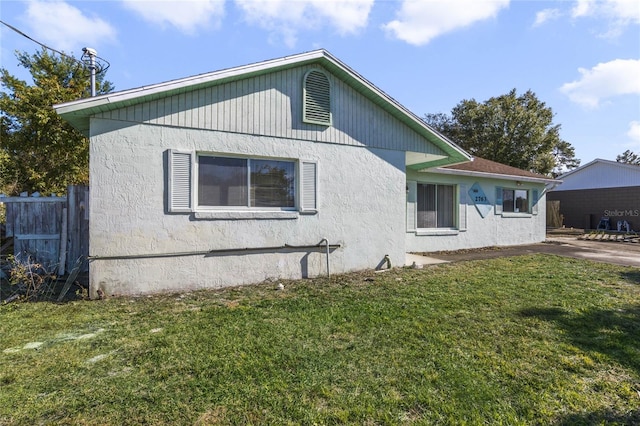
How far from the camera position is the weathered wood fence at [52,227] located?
6.46 metres

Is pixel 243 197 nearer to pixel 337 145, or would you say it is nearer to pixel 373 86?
pixel 337 145

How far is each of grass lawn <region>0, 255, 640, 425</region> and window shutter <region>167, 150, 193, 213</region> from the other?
64.5 inches

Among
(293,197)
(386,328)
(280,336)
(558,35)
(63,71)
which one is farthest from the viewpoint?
(63,71)

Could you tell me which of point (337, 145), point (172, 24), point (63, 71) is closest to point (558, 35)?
point (337, 145)

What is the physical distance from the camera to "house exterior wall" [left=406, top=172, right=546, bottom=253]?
34.7ft

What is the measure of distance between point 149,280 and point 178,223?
1125 millimetres

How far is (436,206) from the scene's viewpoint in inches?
433

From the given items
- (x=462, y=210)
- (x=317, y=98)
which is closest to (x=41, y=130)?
(x=317, y=98)

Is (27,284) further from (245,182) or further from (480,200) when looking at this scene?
(480,200)

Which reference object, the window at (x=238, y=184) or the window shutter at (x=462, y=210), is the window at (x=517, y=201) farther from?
the window at (x=238, y=184)

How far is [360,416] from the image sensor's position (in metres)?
2.34

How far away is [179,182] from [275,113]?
239 centimetres

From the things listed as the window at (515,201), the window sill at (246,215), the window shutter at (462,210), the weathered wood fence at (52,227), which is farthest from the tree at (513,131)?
the weathered wood fence at (52,227)

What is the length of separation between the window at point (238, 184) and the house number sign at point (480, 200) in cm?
735
